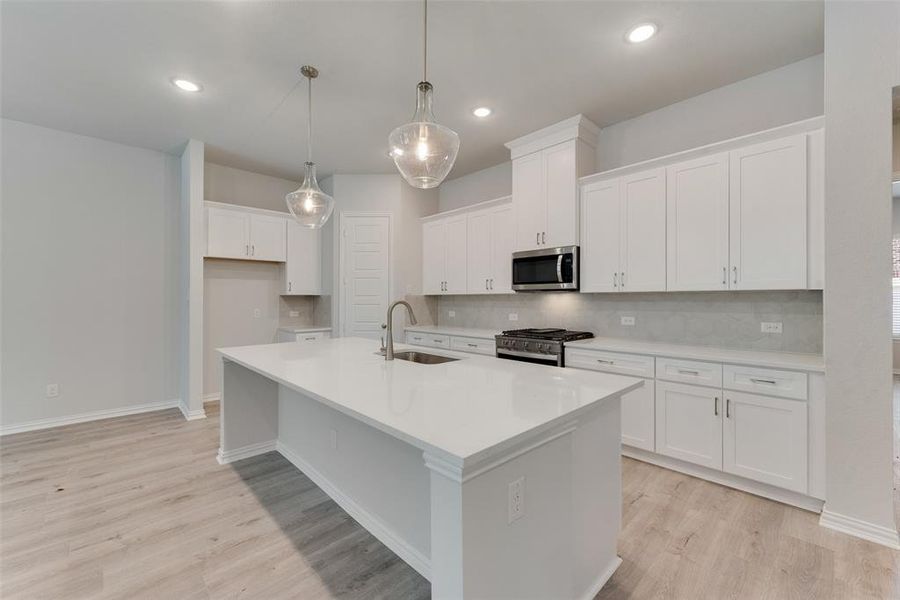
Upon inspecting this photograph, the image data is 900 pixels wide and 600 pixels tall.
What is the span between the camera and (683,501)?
92.7 inches

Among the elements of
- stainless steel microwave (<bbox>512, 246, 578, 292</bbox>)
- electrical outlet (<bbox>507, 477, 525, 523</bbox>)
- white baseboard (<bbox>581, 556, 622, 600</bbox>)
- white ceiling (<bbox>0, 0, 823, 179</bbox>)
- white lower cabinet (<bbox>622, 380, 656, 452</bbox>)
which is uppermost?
white ceiling (<bbox>0, 0, 823, 179</bbox>)

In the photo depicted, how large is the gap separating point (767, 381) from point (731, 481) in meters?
0.72

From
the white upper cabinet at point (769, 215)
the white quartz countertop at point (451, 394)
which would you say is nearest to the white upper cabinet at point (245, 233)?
the white quartz countertop at point (451, 394)

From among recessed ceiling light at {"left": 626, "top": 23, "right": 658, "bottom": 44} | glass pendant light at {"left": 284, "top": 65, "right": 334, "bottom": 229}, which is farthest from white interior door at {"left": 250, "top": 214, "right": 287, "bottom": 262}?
recessed ceiling light at {"left": 626, "top": 23, "right": 658, "bottom": 44}

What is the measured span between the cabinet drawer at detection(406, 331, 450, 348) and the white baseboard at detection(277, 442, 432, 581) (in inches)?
82.1

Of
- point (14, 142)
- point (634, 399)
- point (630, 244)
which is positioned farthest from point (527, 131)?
point (14, 142)

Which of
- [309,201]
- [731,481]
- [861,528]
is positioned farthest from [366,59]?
[861,528]

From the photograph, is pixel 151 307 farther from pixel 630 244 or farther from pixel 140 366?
pixel 630 244

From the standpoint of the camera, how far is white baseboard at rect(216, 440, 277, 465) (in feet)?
9.55

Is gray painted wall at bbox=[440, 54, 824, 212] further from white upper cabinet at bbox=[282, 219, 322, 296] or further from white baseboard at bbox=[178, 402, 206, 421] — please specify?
white baseboard at bbox=[178, 402, 206, 421]

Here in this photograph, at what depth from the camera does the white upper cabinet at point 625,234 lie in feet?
9.91

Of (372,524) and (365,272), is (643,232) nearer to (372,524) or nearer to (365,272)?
(372,524)

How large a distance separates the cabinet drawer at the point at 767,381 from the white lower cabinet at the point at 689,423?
0.43 feet

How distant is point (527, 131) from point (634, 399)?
8.55 ft
